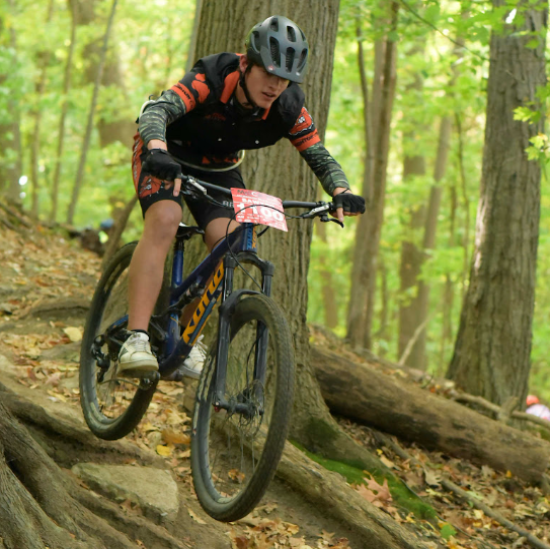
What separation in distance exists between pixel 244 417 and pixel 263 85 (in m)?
1.68

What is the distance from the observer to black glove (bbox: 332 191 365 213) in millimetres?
3590

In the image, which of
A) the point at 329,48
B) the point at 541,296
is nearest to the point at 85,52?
the point at 329,48

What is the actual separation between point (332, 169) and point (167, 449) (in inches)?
88.6

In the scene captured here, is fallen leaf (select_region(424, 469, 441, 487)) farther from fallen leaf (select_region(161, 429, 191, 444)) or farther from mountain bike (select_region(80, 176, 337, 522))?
fallen leaf (select_region(161, 429, 191, 444))

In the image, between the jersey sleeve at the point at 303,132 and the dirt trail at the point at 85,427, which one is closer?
the jersey sleeve at the point at 303,132

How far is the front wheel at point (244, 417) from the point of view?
10.2 feet

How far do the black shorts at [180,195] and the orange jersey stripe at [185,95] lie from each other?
35cm

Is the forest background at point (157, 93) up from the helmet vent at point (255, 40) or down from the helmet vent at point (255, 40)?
up

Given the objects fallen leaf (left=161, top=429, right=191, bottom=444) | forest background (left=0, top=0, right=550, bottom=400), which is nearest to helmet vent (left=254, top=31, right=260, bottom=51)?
fallen leaf (left=161, top=429, right=191, bottom=444)

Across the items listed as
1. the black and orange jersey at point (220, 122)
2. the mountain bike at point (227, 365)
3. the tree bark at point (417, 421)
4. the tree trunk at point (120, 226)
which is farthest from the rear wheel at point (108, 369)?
the tree trunk at point (120, 226)

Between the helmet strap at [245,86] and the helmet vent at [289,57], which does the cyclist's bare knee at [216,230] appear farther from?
the helmet vent at [289,57]

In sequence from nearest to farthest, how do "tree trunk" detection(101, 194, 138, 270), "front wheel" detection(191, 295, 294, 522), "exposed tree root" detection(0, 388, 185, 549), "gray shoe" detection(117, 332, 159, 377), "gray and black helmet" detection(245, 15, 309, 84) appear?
"exposed tree root" detection(0, 388, 185, 549) → "front wheel" detection(191, 295, 294, 522) → "gray and black helmet" detection(245, 15, 309, 84) → "gray shoe" detection(117, 332, 159, 377) → "tree trunk" detection(101, 194, 138, 270)

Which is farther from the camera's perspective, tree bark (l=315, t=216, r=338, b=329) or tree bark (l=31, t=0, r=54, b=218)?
tree bark (l=315, t=216, r=338, b=329)

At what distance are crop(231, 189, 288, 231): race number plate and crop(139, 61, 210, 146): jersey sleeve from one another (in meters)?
0.50
